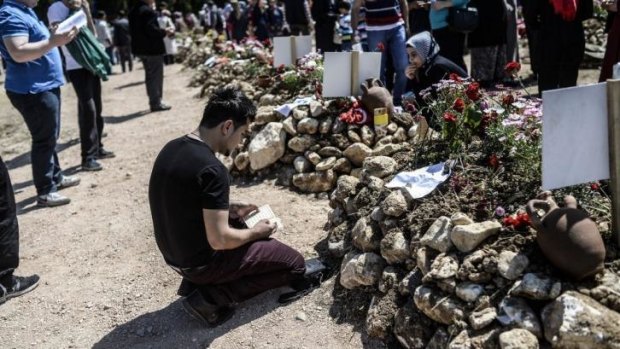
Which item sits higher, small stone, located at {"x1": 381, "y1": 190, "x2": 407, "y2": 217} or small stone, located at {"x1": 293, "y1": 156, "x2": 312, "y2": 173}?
small stone, located at {"x1": 381, "y1": 190, "x2": 407, "y2": 217}

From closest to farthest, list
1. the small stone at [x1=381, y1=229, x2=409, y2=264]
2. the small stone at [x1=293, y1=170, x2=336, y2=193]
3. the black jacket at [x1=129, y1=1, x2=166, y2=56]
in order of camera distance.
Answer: the small stone at [x1=381, y1=229, x2=409, y2=264], the small stone at [x1=293, y1=170, x2=336, y2=193], the black jacket at [x1=129, y1=1, x2=166, y2=56]

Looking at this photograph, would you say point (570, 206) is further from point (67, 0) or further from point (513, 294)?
point (67, 0)

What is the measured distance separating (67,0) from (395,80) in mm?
3551

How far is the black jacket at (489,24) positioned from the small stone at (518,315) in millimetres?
5034

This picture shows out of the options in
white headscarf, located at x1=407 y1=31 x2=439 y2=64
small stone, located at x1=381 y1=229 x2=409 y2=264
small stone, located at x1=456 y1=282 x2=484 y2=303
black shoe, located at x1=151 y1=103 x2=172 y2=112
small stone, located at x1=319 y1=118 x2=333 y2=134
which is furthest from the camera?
black shoe, located at x1=151 y1=103 x2=172 y2=112

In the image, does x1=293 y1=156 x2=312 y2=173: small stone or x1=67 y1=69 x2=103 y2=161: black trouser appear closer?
x1=293 y1=156 x2=312 y2=173: small stone

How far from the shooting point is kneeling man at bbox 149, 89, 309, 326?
9.98ft

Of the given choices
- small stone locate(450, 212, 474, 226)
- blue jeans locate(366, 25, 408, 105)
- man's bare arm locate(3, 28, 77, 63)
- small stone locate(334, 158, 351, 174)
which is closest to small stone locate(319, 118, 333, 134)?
small stone locate(334, 158, 351, 174)

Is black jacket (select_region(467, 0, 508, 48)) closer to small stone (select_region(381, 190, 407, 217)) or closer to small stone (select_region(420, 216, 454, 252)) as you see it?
small stone (select_region(381, 190, 407, 217))

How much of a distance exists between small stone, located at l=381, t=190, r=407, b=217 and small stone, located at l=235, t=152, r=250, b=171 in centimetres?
234

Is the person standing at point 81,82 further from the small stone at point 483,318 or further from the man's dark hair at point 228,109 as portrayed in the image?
the small stone at point 483,318

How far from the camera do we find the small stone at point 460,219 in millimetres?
2896

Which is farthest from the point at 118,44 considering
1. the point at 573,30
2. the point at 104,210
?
the point at 573,30

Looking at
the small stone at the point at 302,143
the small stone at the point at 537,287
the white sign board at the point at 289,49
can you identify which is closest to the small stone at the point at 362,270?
the small stone at the point at 537,287
